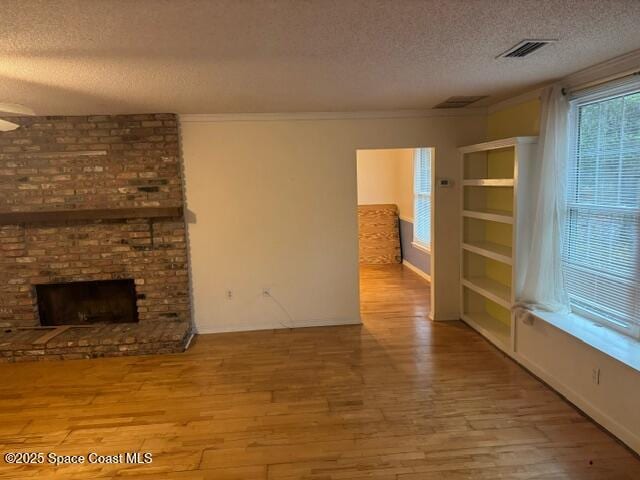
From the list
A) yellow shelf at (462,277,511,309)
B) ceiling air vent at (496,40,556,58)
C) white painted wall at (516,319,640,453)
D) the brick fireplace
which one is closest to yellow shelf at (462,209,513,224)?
yellow shelf at (462,277,511,309)

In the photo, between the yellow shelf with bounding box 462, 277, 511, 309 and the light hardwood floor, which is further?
the yellow shelf with bounding box 462, 277, 511, 309

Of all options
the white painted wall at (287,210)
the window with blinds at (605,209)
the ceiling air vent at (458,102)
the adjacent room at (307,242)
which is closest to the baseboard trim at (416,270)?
the adjacent room at (307,242)

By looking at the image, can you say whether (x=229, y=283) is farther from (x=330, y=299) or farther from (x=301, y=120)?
(x=301, y=120)

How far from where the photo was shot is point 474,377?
3.47 meters

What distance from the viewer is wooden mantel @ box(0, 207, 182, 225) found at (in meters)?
4.26

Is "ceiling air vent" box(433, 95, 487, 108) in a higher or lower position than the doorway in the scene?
higher

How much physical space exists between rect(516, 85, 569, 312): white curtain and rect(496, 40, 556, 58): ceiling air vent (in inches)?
35.6

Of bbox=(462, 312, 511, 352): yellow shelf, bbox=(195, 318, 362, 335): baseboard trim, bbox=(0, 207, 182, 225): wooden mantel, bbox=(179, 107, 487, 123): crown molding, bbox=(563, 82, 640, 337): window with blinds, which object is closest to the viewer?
bbox=(563, 82, 640, 337): window with blinds

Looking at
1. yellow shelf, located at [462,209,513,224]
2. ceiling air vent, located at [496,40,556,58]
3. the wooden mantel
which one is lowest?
yellow shelf, located at [462,209,513,224]

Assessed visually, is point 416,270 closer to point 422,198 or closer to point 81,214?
point 422,198

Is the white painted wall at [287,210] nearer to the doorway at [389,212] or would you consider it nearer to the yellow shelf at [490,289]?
the yellow shelf at [490,289]

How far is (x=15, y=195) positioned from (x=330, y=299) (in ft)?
11.3

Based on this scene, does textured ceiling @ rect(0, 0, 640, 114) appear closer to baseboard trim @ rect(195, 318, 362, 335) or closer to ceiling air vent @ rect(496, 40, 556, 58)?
ceiling air vent @ rect(496, 40, 556, 58)

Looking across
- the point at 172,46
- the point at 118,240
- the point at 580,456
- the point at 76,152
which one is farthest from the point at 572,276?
the point at 76,152
